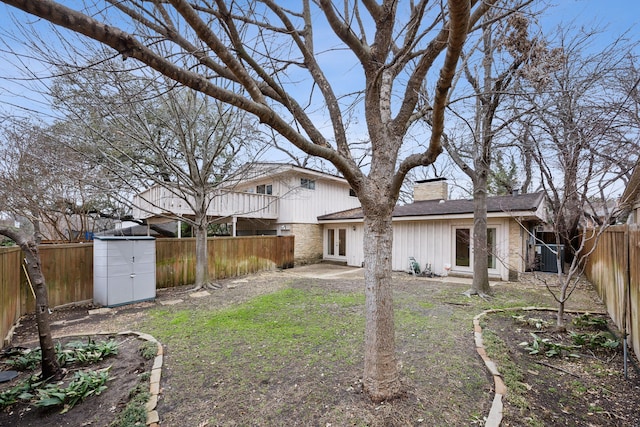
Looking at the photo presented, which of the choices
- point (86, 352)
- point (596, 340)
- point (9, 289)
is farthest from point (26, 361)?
point (596, 340)

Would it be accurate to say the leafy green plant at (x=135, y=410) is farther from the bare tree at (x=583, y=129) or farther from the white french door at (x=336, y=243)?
the white french door at (x=336, y=243)

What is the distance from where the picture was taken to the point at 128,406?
9.53ft

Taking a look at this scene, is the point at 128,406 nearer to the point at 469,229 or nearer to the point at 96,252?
the point at 96,252

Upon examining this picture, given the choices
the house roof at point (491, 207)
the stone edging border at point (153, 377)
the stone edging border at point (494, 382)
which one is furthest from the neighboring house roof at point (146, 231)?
the stone edging border at point (494, 382)

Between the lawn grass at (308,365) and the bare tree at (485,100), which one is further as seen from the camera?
the bare tree at (485,100)

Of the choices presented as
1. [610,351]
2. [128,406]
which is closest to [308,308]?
[128,406]

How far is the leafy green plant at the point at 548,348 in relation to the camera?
402cm

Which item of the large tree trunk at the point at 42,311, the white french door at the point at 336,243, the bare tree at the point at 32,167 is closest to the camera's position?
the large tree trunk at the point at 42,311

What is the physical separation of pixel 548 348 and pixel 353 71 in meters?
4.72

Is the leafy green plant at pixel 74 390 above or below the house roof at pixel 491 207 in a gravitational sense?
below

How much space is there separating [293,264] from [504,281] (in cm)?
853

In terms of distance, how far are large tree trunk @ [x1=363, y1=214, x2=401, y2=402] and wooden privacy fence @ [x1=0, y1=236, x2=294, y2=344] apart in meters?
5.41

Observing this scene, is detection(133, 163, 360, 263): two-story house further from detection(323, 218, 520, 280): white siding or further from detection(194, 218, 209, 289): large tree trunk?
detection(323, 218, 520, 280): white siding

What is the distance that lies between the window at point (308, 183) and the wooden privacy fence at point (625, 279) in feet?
38.3
